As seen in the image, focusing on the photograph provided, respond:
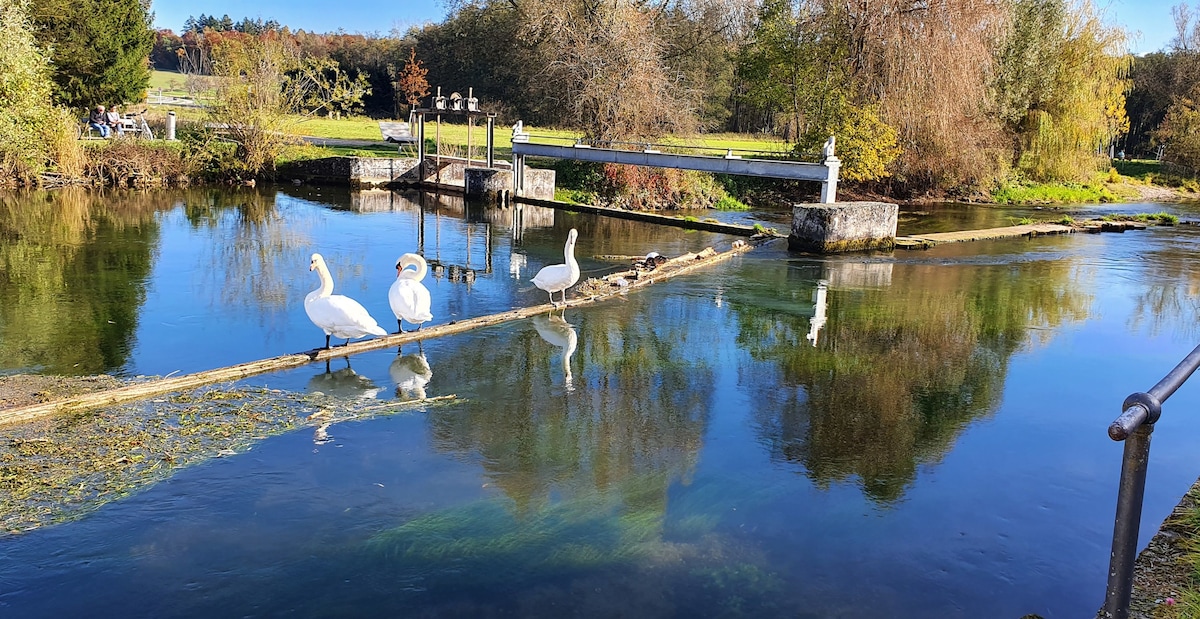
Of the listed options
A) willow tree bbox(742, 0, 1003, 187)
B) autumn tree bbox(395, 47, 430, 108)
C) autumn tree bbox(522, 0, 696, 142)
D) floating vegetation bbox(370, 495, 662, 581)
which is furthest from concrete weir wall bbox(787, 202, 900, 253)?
autumn tree bbox(395, 47, 430, 108)

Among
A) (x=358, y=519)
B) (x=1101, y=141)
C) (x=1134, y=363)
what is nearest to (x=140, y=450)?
(x=358, y=519)

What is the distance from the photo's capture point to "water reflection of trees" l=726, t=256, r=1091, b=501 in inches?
301

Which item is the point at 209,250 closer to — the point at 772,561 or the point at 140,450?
the point at 140,450

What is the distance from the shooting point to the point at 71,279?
12891 mm

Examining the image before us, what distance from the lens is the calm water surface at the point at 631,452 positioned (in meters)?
5.27

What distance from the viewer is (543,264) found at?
15.7m

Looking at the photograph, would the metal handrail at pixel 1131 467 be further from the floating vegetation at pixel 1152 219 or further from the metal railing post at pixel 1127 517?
the floating vegetation at pixel 1152 219

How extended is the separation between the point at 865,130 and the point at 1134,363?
1776 cm

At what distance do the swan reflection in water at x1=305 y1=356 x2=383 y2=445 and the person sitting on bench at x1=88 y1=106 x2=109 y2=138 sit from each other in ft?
80.6

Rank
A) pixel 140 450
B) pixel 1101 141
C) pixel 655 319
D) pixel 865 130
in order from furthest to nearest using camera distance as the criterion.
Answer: pixel 1101 141 → pixel 865 130 → pixel 655 319 → pixel 140 450

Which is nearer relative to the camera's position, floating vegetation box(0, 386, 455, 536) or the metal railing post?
the metal railing post

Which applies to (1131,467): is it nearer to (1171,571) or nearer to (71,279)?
(1171,571)

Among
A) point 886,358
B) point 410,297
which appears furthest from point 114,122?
point 886,358

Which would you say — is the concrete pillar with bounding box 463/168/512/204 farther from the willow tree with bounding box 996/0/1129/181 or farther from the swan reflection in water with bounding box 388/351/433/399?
the willow tree with bounding box 996/0/1129/181
